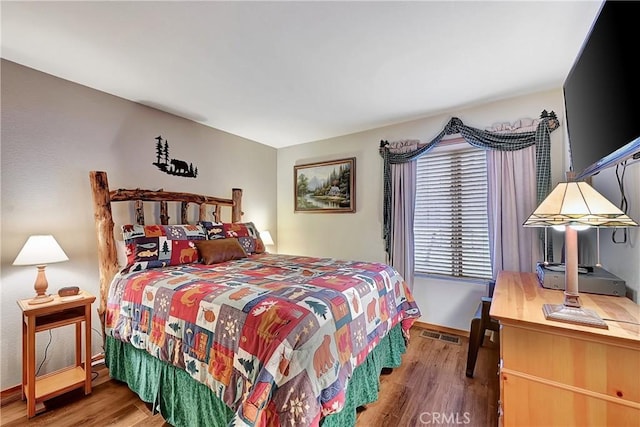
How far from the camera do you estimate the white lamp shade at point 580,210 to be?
1.11 metres

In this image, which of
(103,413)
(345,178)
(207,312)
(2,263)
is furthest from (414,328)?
(2,263)

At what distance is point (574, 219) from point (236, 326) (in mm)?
1609

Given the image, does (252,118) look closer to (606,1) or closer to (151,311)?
(151,311)

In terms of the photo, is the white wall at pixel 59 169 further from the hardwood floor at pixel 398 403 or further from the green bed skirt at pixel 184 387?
the green bed skirt at pixel 184 387

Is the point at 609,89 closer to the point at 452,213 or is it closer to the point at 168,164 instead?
the point at 452,213

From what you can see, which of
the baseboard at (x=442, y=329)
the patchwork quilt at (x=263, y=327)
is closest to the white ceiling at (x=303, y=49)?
the patchwork quilt at (x=263, y=327)

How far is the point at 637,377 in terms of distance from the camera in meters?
0.95

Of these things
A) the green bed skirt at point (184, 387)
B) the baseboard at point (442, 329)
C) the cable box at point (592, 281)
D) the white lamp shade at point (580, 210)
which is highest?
the white lamp shade at point (580, 210)

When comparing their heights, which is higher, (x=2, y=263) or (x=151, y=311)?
(x=2, y=263)

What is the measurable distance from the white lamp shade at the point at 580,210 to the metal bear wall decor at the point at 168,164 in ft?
10.8

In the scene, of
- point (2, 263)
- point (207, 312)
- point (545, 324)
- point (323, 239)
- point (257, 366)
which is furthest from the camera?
point (323, 239)

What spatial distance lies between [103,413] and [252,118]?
2897 millimetres

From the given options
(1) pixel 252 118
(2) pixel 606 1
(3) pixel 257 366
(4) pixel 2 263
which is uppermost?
(1) pixel 252 118

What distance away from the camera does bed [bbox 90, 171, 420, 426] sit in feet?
3.93
